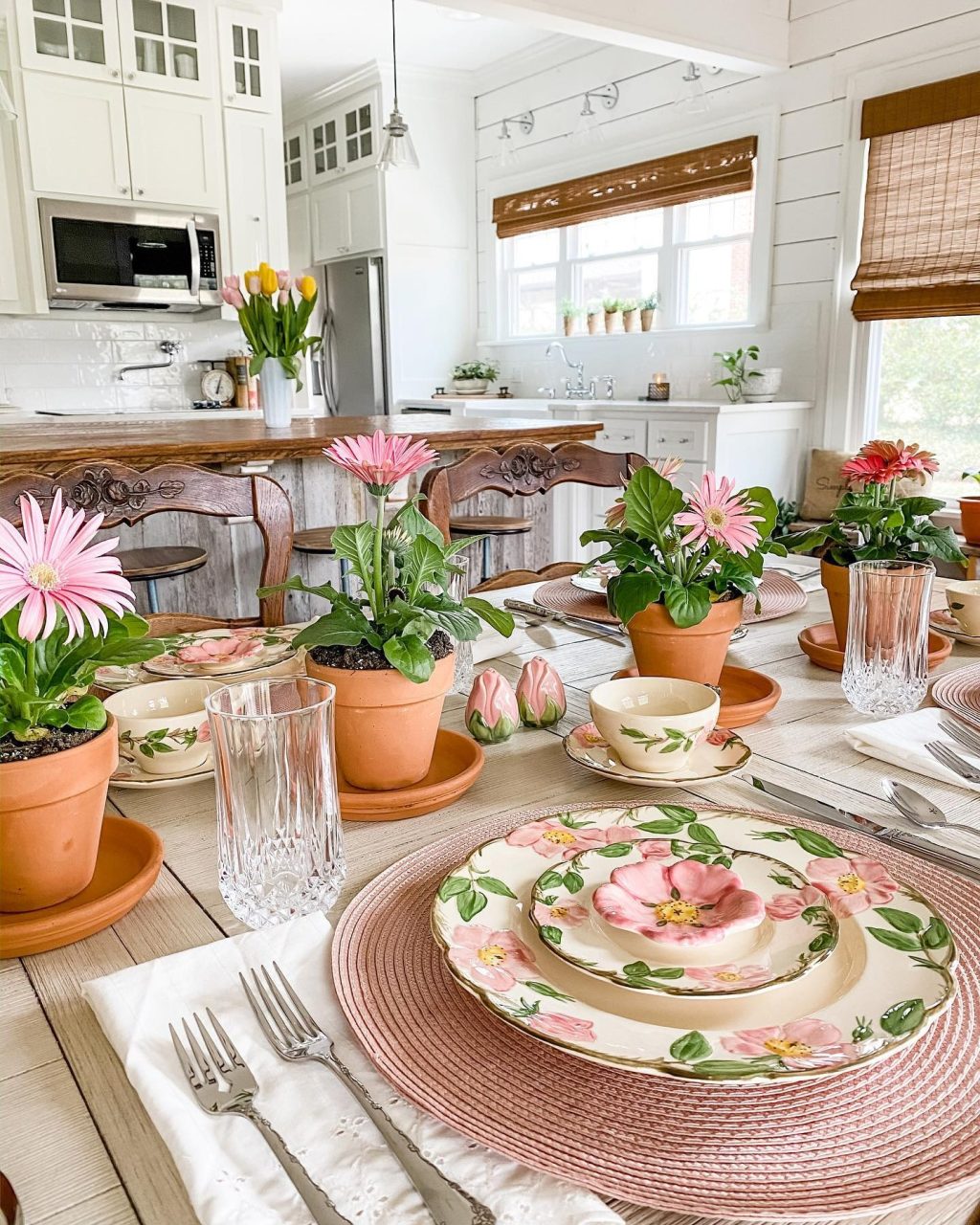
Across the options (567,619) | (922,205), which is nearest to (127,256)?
(922,205)

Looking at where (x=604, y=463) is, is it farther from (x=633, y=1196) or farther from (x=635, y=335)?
(x=635, y=335)

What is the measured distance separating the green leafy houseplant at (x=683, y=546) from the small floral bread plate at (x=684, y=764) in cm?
13

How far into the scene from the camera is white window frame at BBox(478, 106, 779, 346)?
4.72 m

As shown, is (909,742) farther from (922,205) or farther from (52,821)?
(922,205)

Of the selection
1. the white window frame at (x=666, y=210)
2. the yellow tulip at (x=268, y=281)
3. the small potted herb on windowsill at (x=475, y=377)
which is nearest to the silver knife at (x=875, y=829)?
the yellow tulip at (x=268, y=281)

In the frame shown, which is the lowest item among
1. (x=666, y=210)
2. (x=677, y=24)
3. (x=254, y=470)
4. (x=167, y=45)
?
(x=254, y=470)

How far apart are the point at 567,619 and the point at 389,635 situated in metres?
0.65

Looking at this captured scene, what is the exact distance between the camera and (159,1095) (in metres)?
0.46

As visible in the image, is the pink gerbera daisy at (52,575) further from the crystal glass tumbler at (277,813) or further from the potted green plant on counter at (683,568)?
the potted green plant on counter at (683,568)

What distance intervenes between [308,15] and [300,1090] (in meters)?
5.98

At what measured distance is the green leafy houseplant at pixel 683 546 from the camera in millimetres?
939

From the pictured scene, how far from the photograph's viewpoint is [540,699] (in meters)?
0.99

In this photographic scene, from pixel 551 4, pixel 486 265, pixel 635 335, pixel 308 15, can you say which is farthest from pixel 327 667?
pixel 486 265

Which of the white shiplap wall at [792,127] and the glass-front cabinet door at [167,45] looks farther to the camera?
the glass-front cabinet door at [167,45]
